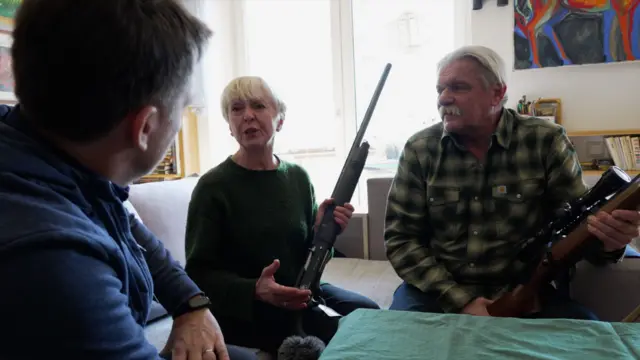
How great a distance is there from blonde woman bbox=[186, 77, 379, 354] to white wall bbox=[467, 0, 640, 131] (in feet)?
5.93

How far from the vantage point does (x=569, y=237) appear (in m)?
1.12

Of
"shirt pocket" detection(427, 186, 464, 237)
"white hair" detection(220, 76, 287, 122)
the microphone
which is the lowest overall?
the microphone

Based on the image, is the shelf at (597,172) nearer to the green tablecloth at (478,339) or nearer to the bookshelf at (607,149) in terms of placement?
the bookshelf at (607,149)

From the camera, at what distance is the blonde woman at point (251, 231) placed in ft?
4.20

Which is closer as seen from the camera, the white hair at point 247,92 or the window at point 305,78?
the white hair at point 247,92

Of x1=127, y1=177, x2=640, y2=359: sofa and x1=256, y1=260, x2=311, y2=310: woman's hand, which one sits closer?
x1=256, y1=260, x2=311, y2=310: woman's hand

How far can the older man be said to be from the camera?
1362 mm

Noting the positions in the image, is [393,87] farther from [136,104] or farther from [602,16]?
[136,104]

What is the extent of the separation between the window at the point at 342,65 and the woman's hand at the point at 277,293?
6.46ft

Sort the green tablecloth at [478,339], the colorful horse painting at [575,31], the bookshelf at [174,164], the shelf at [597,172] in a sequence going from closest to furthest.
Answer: the green tablecloth at [478,339] → the shelf at [597,172] → the colorful horse painting at [575,31] → the bookshelf at [174,164]

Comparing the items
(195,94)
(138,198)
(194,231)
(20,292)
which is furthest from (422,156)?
(20,292)

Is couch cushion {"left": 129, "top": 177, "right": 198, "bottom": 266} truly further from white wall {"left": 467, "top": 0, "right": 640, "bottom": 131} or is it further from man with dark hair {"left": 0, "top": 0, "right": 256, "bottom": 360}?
white wall {"left": 467, "top": 0, "right": 640, "bottom": 131}

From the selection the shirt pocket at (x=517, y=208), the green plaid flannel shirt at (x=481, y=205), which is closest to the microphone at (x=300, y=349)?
the green plaid flannel shirt at (x=481, y=205)

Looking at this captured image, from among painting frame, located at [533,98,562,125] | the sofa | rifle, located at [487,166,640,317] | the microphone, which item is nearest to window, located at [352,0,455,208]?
painting frame, located at [533,98,562,125]
